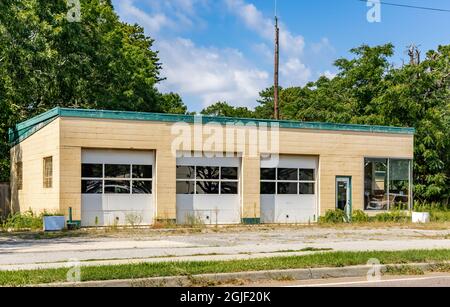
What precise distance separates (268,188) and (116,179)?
278 inches

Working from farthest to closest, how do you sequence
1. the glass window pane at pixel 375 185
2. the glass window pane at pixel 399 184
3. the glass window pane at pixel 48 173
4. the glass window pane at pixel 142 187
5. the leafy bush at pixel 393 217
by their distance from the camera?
the glass window pane at pixel 399 184, the glass window pane at pixel 375 185, the leafy bush at pixel 393 217, the glass window pane at pixel 142 187, the glass window pane at pixel 48 173

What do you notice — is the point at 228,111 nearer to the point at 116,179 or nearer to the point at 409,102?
the point at 409,102

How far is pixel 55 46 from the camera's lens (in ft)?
122

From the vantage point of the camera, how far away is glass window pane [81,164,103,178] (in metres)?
26.9

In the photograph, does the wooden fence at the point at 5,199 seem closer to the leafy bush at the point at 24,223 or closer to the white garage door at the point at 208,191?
the leafy bush at the point at 24,223

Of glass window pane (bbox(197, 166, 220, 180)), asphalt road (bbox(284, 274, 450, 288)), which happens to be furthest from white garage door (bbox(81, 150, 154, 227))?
asphalt road (bbox(284, 274, 450, 288))

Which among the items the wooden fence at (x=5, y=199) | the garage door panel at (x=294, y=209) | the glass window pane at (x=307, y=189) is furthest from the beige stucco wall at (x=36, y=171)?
the glass window pane at (x=307, y=189)

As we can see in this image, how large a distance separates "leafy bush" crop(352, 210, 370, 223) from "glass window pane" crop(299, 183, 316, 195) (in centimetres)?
216

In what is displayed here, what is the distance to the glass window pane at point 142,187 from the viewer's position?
1097 inches

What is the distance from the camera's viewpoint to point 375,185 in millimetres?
32656

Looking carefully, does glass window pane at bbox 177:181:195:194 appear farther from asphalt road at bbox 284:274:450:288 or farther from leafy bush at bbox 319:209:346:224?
asphalt road at bbox 284:274:450:288

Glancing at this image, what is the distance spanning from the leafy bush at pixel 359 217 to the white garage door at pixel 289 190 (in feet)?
5.98
